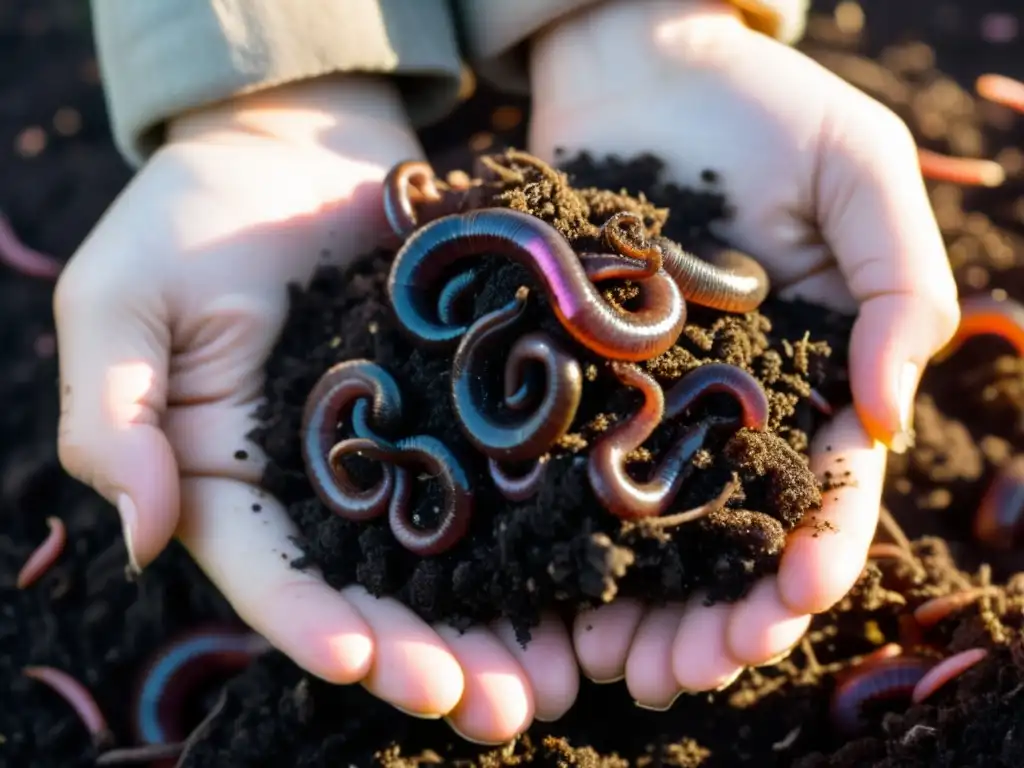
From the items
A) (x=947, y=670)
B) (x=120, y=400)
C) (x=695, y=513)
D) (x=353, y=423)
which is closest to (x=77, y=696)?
(x=120, y=400)

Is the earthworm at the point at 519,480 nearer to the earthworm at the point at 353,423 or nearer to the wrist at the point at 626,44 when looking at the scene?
the earthworm at the point at 353,423

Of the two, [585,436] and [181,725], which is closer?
[585,436]

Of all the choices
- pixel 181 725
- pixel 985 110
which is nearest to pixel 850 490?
pixel 181 725

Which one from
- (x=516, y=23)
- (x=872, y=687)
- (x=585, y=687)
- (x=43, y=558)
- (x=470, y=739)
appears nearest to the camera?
(x=470, y=739)

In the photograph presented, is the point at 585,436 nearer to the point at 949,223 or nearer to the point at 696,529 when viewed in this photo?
the point at 696,529

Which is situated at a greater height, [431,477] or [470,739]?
[431,477]

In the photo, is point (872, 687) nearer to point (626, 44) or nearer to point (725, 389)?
point (725, 389)

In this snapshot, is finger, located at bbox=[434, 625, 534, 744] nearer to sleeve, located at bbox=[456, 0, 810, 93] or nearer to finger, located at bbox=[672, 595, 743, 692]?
finger, located at bbox=[672, 595, 743, 692]
